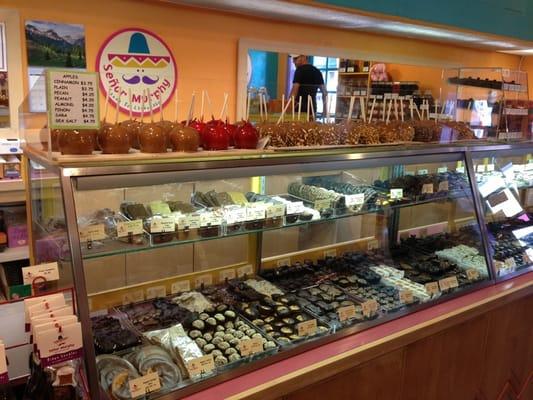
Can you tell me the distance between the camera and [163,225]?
6.76ft

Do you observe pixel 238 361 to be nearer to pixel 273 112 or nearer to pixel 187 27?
pixel 273 112

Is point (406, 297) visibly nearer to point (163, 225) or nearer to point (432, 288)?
point (432, 288)

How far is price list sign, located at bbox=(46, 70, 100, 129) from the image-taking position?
1.63 metres

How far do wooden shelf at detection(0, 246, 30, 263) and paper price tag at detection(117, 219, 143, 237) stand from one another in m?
1.53

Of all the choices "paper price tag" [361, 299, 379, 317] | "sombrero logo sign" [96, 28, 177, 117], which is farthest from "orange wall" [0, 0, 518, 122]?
"paper price tag" [361, 299, 379, 317]

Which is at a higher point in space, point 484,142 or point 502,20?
point 502,20

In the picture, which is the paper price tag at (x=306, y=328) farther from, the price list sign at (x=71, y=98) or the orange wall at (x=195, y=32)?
the orange wall at (x=195, y=32)

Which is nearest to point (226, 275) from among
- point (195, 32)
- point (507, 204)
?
point (195, 32)

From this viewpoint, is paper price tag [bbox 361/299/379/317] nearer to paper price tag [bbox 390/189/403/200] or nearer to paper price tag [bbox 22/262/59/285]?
paper price tag [bbox 390/189/403/200]

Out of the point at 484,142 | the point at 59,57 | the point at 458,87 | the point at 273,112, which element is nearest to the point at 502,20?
the point at 458,87

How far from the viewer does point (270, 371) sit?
1.94 meters

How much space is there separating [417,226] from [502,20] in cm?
191

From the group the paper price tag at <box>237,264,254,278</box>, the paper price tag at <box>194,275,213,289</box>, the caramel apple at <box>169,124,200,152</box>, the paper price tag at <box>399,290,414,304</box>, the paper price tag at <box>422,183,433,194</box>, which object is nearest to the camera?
the caramel apple at <box>169,124,200,152</box>

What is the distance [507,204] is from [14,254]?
3548mm
